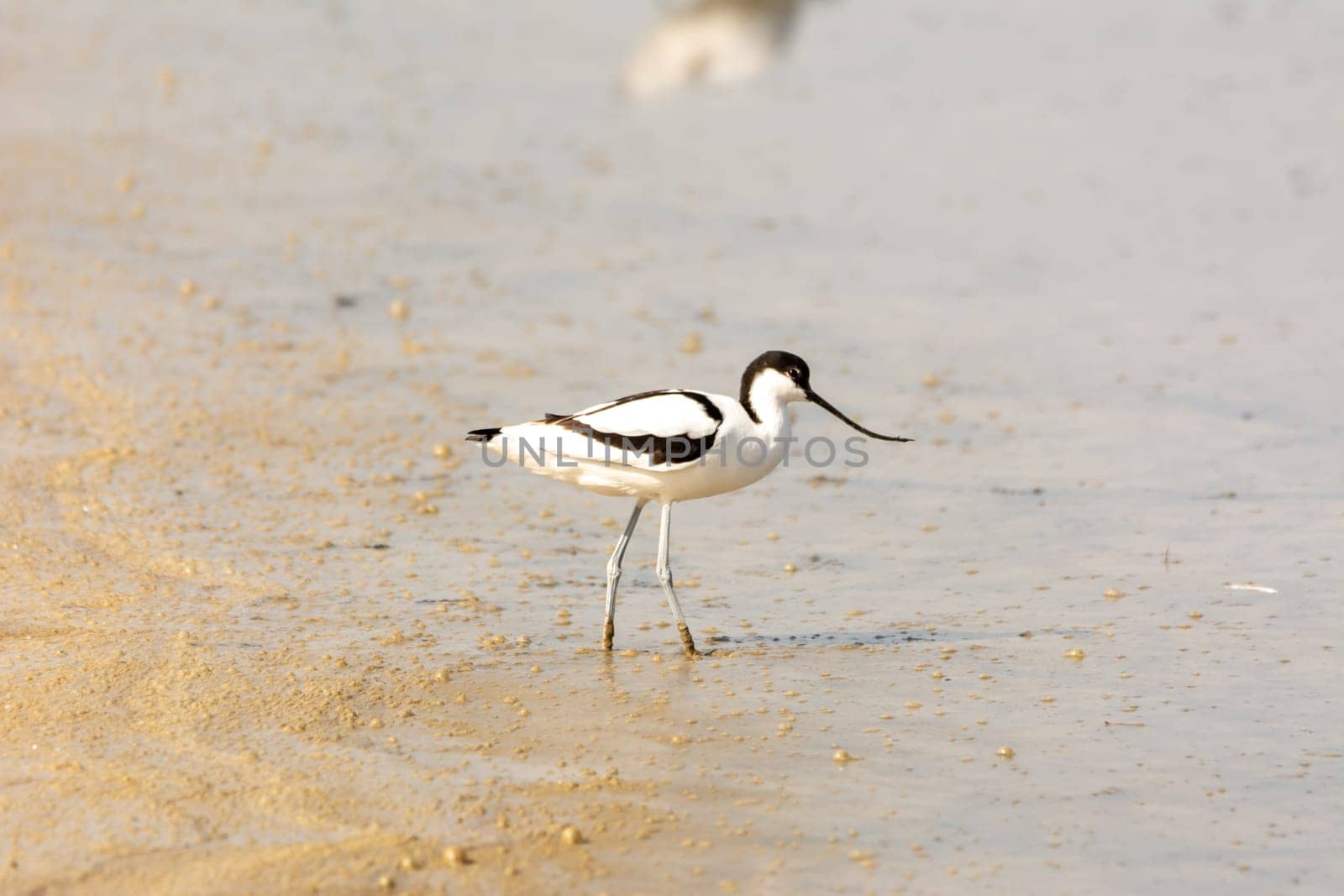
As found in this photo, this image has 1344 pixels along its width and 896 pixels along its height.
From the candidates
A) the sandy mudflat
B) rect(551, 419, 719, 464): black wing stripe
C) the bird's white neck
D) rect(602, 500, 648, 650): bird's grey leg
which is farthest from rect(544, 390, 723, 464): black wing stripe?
the sandy mudflat

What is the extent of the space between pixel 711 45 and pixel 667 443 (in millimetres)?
12909

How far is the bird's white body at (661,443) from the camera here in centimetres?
568

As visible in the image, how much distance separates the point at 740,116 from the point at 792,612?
975 cm

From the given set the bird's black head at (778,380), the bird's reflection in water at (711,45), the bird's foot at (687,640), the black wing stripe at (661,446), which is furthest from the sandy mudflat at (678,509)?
the bird's reflection in water at (711,45)

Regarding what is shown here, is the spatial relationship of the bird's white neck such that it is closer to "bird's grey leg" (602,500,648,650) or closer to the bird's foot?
"bird's grey leg" (602,500,648,650)

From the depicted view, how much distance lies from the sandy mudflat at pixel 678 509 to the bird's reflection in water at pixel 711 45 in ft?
3.20

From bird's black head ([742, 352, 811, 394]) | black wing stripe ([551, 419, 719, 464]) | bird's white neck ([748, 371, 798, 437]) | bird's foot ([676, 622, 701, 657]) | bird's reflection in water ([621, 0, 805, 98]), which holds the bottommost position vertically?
bird's foot ([676, 622, 701, 657])

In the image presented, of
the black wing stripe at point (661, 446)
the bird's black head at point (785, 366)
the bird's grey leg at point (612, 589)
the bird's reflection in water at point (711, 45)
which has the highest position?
the bird's reflection in water at point (711, 45)

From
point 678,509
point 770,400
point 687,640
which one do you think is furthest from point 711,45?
point 687,640

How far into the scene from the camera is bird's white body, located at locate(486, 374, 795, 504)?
5.68 m

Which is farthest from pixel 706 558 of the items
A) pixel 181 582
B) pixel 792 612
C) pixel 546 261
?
pixel 546 261

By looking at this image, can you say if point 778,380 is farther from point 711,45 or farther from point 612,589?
point 711,45

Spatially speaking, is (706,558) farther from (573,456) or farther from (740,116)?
(740,116)

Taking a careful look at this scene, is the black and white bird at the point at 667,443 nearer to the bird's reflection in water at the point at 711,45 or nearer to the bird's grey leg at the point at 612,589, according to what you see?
the bird's grey leg at the point at 612,589
